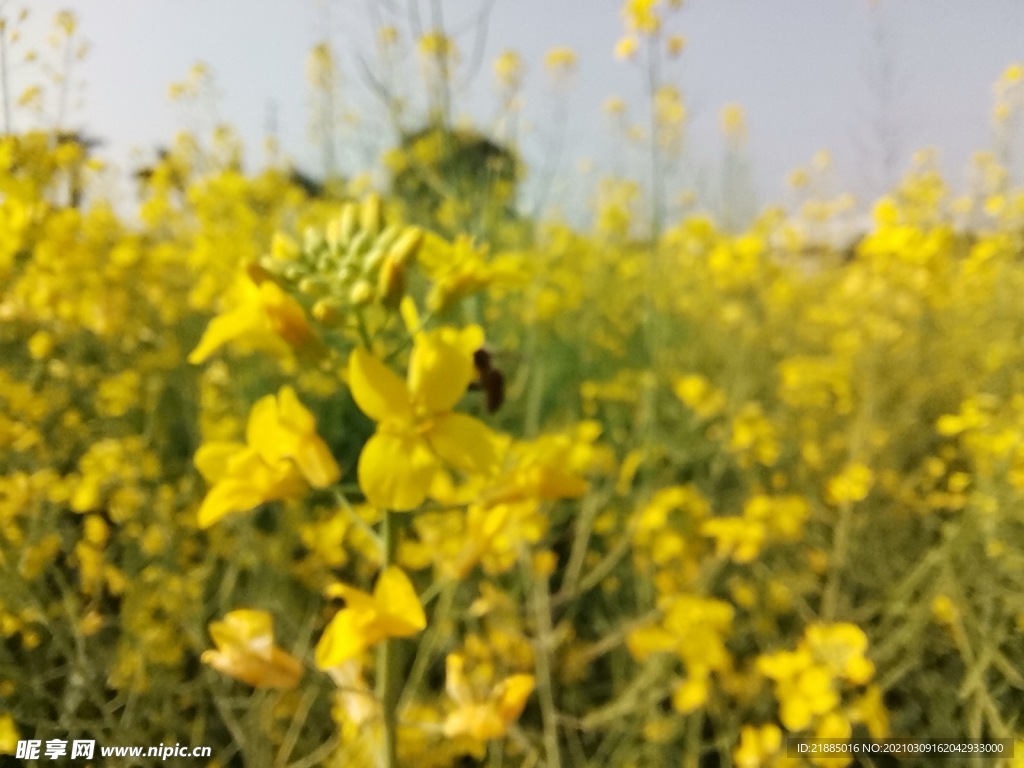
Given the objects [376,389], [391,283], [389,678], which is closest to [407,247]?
[391,283]

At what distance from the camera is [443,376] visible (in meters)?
0.58

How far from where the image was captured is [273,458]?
0.58m

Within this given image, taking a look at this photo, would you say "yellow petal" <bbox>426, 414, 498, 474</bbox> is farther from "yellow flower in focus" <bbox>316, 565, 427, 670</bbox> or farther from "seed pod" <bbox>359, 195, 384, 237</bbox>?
"seed pod" <bbox>359, 195, 384, 237</bbox>

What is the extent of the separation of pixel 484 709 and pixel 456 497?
0.19 metres

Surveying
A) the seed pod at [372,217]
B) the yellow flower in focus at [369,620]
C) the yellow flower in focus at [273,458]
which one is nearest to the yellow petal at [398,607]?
the yellow flower in focus at [369,620]

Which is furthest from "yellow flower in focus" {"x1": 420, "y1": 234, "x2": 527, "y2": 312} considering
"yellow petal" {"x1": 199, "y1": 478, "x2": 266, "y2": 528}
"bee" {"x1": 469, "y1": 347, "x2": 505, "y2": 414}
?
"yellow petal" {"x1": 199, "y1": 478, "x2": 266, "y2": 528}

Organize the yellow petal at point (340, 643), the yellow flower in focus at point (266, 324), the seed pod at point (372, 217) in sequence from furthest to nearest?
1. the seed pod at point (372, 217)
2. the yellow flower in focus at point (266, 324)
3. the yellow petal at point (340, 643)

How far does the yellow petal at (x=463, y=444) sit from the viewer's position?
0.57m

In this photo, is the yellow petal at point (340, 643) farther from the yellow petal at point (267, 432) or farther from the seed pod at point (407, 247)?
the seed pod at point (407, 247)

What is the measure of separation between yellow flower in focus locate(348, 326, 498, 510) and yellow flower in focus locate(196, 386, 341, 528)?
5cm

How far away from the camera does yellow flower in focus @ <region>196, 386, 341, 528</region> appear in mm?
565

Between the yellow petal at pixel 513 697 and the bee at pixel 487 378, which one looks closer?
the yellow petal at pixel 513 697

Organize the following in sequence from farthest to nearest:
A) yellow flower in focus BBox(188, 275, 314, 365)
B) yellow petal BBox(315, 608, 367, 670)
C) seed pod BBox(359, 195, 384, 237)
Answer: seed pod BBox(359, 195, 384, 237) → yellow flower in focus BBox(188, 275, 314, 365) → yellow petal BBox(315, 608, 367, 670)

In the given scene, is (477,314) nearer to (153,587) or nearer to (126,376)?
(126,376)
